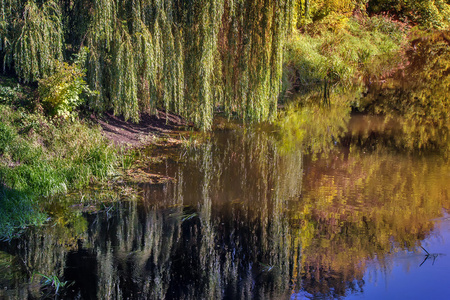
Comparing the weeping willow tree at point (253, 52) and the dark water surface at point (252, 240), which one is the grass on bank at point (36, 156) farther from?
the weeping willow tree at point (253, 52)

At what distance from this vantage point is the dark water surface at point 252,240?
16.7 feet

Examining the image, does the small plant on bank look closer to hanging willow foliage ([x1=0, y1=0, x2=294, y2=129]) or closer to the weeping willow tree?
hanging willow foliage ([x1=0, y1=0, x2=294, y2=129])

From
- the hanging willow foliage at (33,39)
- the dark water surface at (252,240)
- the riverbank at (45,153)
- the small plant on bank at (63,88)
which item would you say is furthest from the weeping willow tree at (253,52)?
the hanging willow foliage at (33,39)

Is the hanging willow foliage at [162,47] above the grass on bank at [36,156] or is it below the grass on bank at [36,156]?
above

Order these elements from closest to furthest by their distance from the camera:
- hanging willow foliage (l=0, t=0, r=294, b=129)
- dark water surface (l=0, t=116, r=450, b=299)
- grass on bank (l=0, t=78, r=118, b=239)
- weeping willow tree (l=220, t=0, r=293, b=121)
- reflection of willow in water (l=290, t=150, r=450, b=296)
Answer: dark water surface (l=0, t=116, r=450, b=299), reflection of willow in water (l=290, t=150, r=450, b=296), grass on bank (l=0, t=78, r=118, b=239), hanging willow foliage (l=0, t=0, r=294, b=129), weeping willow tree (l=220, t=0, r=293, b=121)

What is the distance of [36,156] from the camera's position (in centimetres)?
816

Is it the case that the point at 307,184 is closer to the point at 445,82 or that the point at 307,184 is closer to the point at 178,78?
the point at 178,78

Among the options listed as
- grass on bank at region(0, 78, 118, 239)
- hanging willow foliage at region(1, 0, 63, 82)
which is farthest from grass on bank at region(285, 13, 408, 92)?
grass on bank at region(0, 78, 118, 239)

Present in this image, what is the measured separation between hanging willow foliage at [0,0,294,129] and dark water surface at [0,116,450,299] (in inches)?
86.5

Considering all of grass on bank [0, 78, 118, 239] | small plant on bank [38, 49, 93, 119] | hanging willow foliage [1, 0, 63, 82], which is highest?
hanging willow foliage [1, 0, 63, 82]

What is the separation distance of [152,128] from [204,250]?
629 cm

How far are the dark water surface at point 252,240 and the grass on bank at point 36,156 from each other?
0.51m

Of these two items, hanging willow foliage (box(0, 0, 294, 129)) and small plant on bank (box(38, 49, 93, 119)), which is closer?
small plant on bank (box(38, 49, 93, 119))

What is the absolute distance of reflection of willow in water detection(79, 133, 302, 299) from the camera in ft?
16.8
